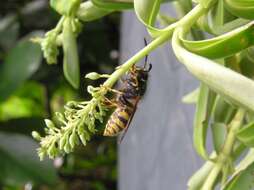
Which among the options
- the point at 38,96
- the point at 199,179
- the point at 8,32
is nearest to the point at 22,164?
the point at 8,32

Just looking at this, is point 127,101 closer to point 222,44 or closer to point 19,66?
point 222,44

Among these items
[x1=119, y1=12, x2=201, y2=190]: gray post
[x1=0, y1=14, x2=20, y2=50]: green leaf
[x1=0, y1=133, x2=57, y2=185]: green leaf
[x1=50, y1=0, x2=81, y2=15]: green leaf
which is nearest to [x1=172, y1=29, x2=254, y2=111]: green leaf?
[x1=50, y1=0, x2=81, y2=15]: green leaf

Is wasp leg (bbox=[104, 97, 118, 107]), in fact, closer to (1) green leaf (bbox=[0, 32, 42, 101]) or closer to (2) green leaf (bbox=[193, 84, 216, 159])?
(2) green leaf (bbox=[193, 84, 216, 159])

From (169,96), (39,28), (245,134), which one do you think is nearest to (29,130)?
(39,28)

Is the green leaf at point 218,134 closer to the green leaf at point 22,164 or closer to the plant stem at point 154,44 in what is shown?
the plant stem at point 154,44

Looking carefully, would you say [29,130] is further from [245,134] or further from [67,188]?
[245,134]
